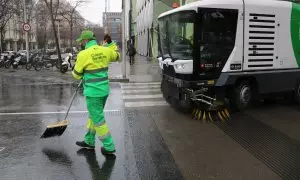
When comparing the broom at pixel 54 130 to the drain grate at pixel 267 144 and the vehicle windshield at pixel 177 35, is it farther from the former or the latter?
the drain grate at pixel 267 144

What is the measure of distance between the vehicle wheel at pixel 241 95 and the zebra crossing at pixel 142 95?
224 cm

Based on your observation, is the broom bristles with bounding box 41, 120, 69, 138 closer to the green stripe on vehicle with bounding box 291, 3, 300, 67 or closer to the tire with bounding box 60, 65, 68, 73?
the green stripe on vehicle with bounding box 291, 3, 300, 67

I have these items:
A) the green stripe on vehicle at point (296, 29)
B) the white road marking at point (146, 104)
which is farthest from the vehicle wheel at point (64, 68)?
the green stripe on vehicle at point (296, 29)

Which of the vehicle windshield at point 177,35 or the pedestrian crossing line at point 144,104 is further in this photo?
the pedestrian crossing line at point 144,104

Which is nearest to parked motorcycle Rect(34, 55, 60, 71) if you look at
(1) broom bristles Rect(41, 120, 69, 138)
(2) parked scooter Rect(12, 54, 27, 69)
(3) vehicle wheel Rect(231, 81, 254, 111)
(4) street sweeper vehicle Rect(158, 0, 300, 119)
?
(2) parked scooter Rect(12, 54, 27, 69)

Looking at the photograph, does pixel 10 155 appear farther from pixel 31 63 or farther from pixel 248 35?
pixel 31 63

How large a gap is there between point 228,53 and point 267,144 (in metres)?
2.69

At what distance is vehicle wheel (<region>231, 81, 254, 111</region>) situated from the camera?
343 inches

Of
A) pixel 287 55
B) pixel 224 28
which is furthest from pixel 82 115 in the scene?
pixel 287 55

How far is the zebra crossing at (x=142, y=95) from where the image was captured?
10375 millimetres

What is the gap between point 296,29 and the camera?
9430 millimetres

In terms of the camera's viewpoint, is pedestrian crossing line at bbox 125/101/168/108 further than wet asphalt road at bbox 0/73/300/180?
Yes

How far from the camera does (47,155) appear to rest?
5.89 m

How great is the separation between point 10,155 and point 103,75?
2.11 m
